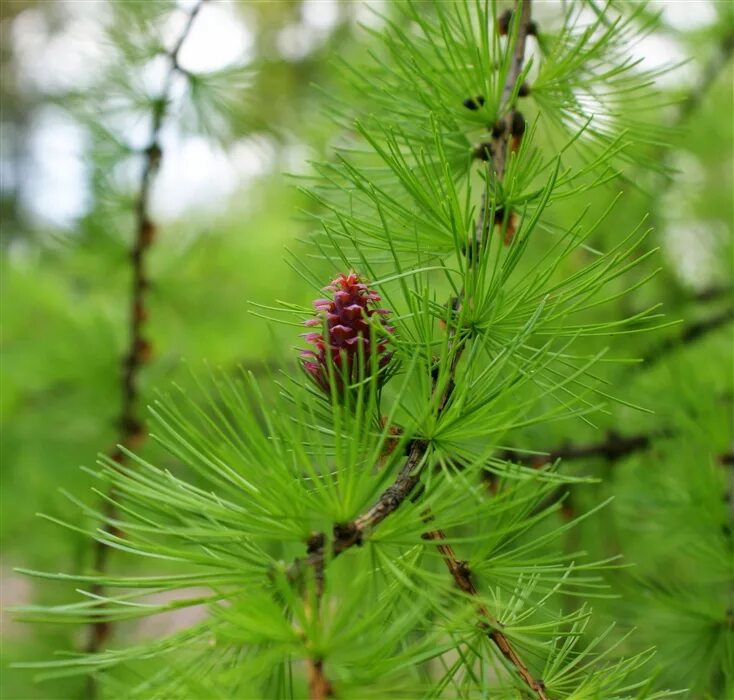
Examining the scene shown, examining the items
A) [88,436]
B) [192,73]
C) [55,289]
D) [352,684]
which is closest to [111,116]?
[192,73]

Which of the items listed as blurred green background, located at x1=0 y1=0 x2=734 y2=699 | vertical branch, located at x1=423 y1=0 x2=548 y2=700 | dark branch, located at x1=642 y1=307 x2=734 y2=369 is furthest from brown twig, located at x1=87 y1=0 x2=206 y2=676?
dark branch, located at x1=642 y1=307 x2=734 y2=369

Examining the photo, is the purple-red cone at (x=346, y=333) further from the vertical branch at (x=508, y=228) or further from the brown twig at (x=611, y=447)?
the brown twig at (x=611, y=447)

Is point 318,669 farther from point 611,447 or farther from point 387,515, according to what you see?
point 611,447

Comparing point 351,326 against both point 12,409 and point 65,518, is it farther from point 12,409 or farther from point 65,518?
point 12,409

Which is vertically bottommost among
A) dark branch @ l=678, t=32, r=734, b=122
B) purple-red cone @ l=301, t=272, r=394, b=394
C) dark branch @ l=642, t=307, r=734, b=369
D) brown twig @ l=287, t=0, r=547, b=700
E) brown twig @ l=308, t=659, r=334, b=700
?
brown twig @ l=308, t=659, r=334, b=700

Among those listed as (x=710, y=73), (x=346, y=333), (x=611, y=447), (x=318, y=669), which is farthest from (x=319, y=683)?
(x=710, y=73)

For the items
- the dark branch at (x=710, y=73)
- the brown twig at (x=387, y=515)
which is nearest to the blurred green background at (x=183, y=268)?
the dark branch at (x=710, y=73)

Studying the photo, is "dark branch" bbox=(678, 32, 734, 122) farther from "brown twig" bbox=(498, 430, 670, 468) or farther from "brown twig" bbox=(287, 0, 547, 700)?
"brown twig" bbox=(287, 0, 547, 700)
